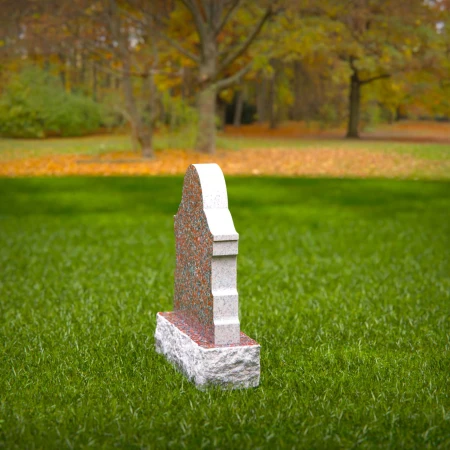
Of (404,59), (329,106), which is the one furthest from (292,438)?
(329,106)

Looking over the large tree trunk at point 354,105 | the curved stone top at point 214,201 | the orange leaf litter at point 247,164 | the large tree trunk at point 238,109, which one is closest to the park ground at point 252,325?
the curved stone top at point 214,201

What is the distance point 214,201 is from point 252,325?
5.66 ft

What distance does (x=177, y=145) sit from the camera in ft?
76.9

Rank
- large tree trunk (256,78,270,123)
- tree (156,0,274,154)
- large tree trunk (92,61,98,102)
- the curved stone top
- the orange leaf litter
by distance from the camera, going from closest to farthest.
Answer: the curved stone top
the orange leaf litter
tree (156,0,274,154)
large tree trunk (92,61,98,102)
large tree trunk (256,78,270,123)

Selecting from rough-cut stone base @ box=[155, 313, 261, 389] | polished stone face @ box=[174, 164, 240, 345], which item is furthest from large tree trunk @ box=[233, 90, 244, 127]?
rough-cut stone base @ box=[155, 313, 261, 389]

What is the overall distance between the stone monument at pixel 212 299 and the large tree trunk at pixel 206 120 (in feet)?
55.7

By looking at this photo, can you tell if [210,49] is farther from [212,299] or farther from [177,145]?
[212,299]

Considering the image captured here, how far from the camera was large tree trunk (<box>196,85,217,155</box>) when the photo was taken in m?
21.3

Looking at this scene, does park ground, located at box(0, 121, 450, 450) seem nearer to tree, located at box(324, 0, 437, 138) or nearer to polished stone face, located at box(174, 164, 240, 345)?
polished stone face, located at box(174, 164, 240, 345)

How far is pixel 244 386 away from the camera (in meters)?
4.31

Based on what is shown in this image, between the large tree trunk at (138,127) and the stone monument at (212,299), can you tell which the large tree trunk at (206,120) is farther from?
the stone monument at (212,299)

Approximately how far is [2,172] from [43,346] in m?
14.1

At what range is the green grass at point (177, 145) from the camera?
67.0 ft

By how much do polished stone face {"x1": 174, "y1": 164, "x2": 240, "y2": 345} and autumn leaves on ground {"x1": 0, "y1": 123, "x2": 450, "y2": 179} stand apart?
14.0 meters
